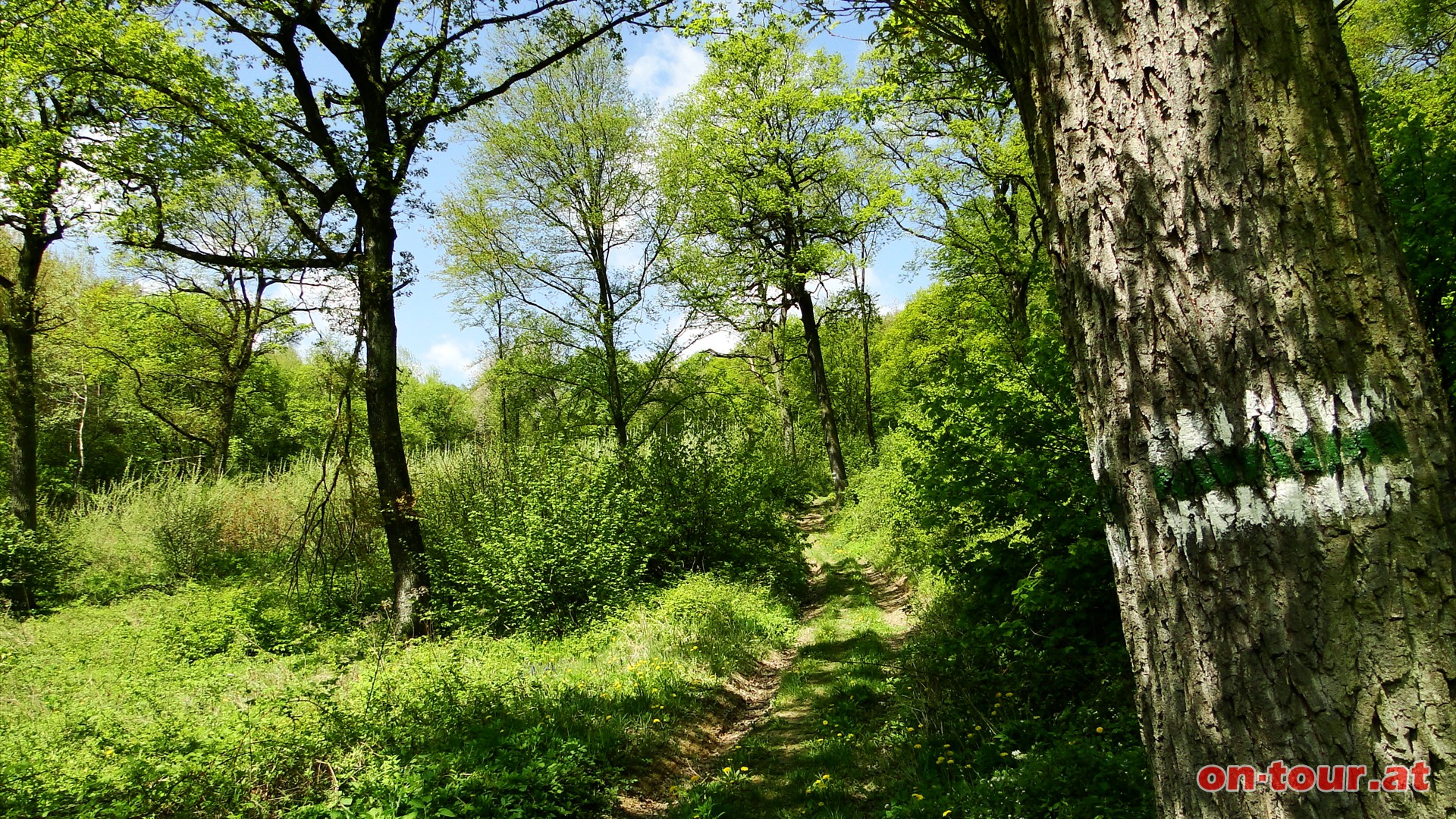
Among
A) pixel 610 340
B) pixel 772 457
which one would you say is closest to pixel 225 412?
pixel 610 340

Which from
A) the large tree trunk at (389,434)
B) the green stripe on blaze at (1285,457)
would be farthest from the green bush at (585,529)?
the green stripe on blaze at (1285,457)

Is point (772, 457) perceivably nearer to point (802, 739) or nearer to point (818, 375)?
point (818, 375)

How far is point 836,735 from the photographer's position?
206 inches

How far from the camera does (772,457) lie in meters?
17.7

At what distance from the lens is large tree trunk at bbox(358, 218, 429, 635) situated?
8.28m

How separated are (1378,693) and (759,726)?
5.48 meters

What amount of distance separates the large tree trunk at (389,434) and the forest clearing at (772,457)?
6 cm

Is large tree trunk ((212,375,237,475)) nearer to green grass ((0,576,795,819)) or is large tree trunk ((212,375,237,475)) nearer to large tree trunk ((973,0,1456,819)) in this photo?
green grass ((0,576,795,819))

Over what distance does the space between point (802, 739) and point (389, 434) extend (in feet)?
21.2

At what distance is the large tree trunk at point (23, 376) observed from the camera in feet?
36.6

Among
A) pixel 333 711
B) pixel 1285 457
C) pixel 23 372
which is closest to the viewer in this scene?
pixel 1285 457

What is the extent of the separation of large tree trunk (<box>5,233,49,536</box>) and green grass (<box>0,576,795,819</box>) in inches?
178

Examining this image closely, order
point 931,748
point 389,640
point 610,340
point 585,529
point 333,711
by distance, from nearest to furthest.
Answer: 1. point 931,748
2. point 333,711
3. point 389,640
4. point 585,529
5. point 610,340

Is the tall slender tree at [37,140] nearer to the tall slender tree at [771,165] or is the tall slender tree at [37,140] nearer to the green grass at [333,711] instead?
the green grass at [333,711]
